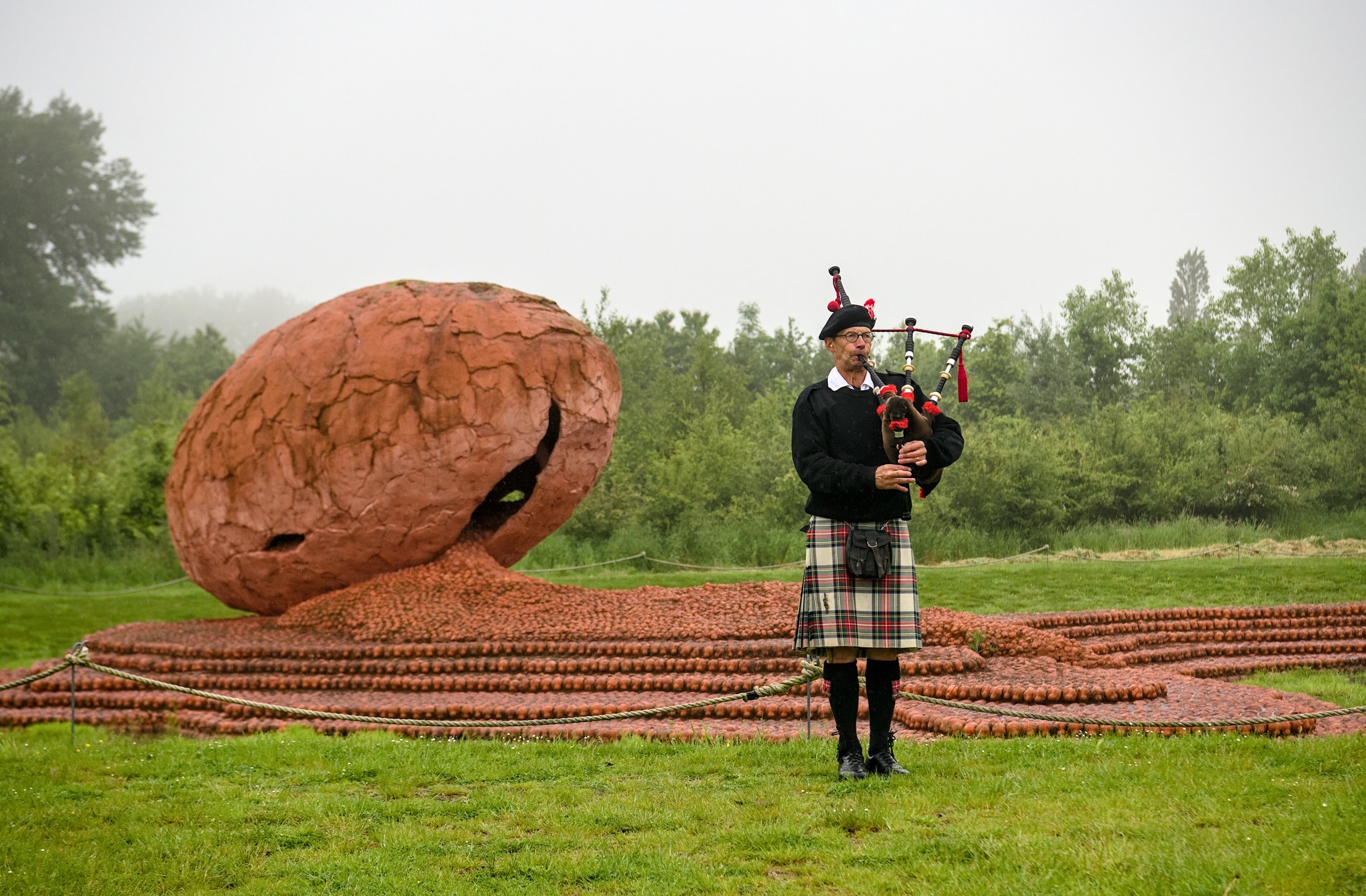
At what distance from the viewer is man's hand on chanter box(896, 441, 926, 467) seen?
4480mm

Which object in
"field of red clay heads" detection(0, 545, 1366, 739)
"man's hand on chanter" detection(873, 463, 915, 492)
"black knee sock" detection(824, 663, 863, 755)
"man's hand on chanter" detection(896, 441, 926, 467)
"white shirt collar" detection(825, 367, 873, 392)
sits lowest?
"field of red clay heads" detection(0, 545, 1366, 739)

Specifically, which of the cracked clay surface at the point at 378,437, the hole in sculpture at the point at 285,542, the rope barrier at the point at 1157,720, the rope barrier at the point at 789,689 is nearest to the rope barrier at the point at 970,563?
the cracked clay surface at the point at 378,437

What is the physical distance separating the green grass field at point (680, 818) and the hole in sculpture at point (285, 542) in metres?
4.52

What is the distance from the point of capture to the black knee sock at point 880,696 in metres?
4.77

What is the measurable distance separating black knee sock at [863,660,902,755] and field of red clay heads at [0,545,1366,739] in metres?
1.64

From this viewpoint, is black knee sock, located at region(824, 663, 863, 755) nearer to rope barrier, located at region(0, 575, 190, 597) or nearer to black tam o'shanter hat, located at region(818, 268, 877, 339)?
black tam o'shanter hat, located at region(818, 268, 877, 339)

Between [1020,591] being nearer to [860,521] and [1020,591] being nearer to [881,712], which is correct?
[881,712]

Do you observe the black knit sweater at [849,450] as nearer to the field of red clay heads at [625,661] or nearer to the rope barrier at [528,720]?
the rope barrier at [528,720]

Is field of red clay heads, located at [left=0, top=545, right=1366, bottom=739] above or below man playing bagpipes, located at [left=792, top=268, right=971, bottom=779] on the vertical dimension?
below

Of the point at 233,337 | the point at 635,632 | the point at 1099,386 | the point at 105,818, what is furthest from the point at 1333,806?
the point at 233,337

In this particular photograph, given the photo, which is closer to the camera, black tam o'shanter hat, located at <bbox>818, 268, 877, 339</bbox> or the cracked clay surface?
black tam o'shanter hat, located at <bbox>818, 268, 877, 339</bbox>

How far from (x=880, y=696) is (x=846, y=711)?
159 mm

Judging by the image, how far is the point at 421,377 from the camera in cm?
1090

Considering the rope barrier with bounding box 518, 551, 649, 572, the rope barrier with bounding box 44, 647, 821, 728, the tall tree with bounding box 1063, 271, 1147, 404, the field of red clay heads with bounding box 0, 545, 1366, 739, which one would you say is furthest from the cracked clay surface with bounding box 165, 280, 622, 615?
the tall tree with bounding box 1063, 271, 1147, 404
